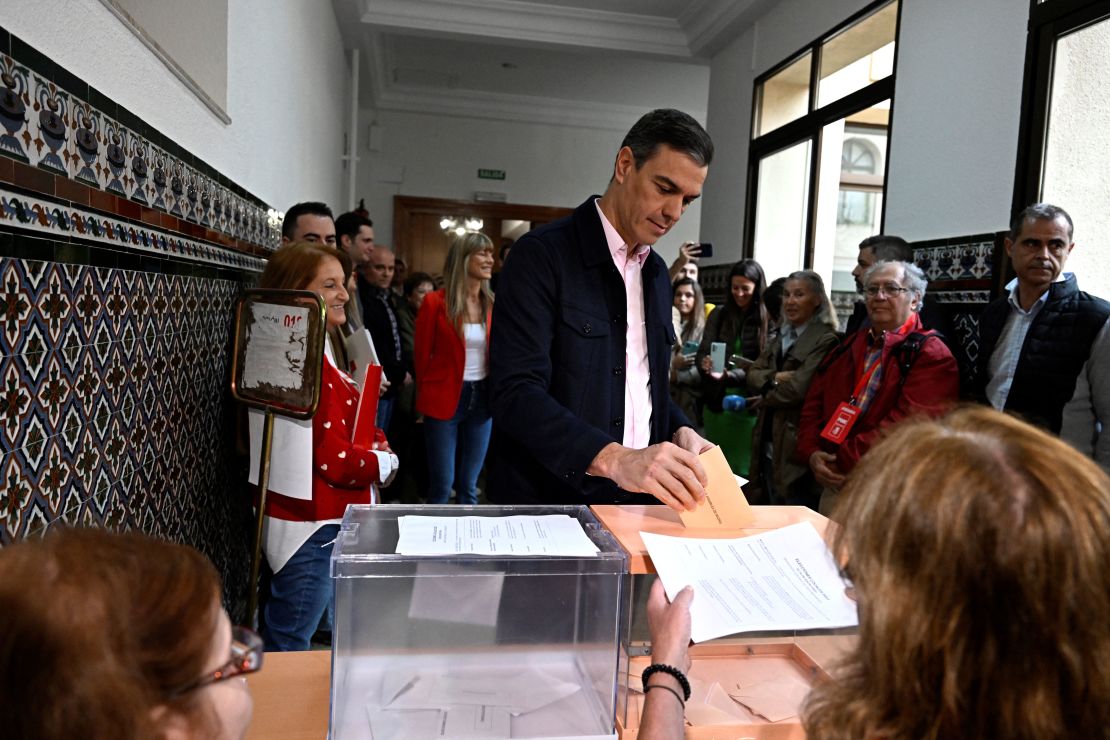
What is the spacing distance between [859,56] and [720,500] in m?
4.48

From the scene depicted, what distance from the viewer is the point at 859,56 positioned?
186 inches

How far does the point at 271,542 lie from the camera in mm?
2061

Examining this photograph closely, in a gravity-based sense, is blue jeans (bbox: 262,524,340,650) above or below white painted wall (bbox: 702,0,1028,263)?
below

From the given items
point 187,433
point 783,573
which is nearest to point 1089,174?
point 783,573

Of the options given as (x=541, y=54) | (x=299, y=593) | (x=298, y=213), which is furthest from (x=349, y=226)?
(x=541, y=54)

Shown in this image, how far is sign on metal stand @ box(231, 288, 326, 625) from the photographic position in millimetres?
1812

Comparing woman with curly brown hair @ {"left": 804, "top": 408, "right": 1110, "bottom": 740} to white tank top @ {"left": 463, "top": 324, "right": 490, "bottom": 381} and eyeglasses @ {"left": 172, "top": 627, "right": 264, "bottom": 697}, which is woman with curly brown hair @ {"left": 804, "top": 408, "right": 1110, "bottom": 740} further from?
white tank top @ {"left": 463, "top": 324, "right": 490, "bottom": 381}

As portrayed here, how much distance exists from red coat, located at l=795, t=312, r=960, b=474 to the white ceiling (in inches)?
139

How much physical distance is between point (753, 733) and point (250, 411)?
163 centimetres

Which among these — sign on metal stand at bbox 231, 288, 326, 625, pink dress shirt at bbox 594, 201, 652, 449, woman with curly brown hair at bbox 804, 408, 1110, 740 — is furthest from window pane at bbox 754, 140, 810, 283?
woman with curly brown hair at bbox 804, 408, 1110, 740

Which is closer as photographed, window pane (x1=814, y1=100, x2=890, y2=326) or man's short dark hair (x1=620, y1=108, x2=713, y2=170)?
man's short dark hair (x1=620, y1=108, x2=713, y2=170)

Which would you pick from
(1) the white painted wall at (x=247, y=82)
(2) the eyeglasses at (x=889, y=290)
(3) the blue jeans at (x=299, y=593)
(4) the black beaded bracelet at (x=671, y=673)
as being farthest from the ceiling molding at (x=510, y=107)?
(4) the black beaded bracelet at (x=671, y=673)

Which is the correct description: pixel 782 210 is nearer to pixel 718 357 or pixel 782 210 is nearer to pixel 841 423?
pixel 718 357

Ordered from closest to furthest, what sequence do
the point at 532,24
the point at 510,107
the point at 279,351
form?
1. the point at 279,351
2. the point at 532,24
3. the point at 510,107
